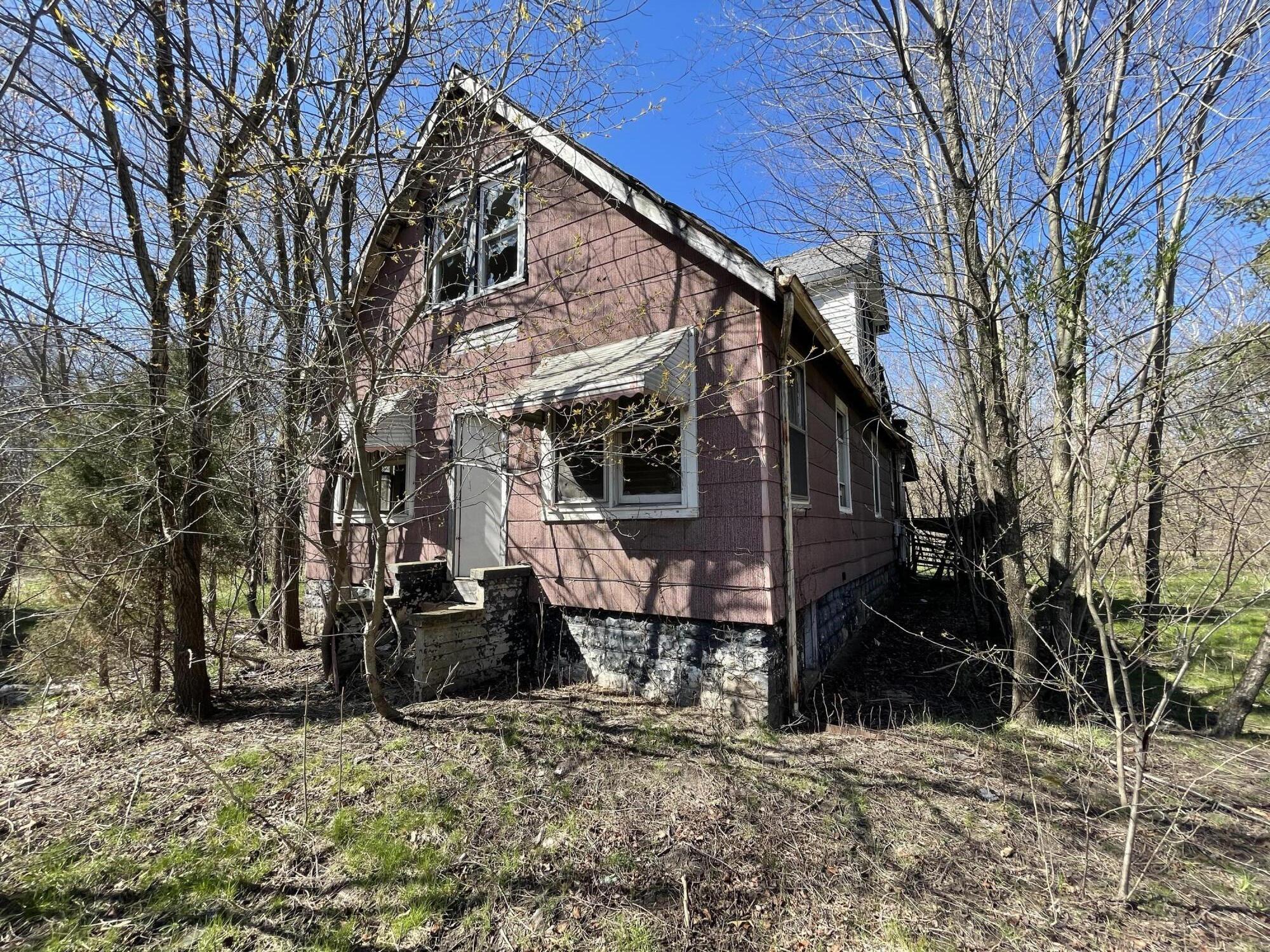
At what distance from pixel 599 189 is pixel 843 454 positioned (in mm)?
5131

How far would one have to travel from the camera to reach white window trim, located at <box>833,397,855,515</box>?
7816 millimetres

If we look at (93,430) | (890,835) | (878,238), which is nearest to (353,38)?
(93,430)

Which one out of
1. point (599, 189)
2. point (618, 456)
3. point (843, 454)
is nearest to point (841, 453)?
point (843, 454)

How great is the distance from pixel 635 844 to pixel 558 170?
6509 mm

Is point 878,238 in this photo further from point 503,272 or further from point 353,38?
point 353,38

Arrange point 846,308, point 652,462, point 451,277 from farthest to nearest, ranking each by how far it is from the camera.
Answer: point 846,308 → point 451,277 → point 652,462

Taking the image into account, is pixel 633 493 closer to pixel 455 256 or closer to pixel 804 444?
pixel 804 444

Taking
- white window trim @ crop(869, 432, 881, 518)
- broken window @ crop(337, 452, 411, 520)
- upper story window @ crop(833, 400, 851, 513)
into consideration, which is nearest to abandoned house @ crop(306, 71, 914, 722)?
broken window @ crop(337, 452, 411, 520)

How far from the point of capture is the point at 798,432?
239 inches

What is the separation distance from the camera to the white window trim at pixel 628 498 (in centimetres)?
517

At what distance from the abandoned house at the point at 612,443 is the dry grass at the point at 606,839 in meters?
0.92

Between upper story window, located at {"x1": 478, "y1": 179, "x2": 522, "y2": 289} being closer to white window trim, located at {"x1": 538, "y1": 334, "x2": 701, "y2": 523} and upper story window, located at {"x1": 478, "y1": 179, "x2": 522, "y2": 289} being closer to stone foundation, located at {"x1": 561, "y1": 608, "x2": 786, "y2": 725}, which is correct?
white window trim, located at {"x1": 538, "y1": 334, "x2": 701, "y2": 523}

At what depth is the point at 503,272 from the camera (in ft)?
23.7

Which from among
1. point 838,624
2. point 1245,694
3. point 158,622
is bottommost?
point 1245,694
